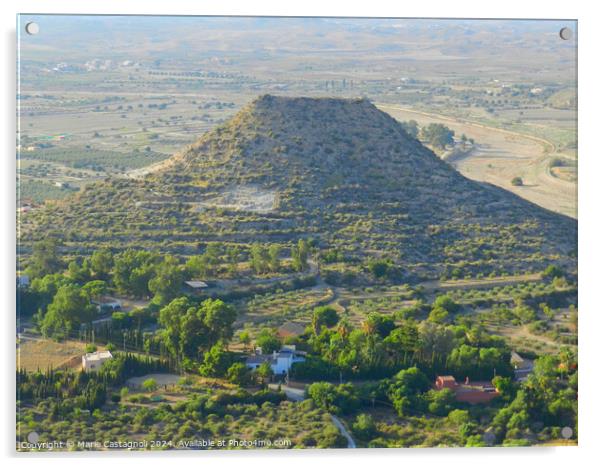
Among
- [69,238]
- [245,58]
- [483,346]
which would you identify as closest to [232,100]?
[245,58]

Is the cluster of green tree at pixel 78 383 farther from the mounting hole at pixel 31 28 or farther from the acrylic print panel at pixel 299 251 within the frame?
the mounting hole at pixel 31 28

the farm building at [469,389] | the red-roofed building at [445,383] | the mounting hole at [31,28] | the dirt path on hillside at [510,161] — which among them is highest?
the mounting hole at [31,28]

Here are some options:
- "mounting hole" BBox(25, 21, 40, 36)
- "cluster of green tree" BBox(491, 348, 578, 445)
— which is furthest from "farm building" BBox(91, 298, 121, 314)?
"cluster of green tree" BBox(491, 348, 578, 445)

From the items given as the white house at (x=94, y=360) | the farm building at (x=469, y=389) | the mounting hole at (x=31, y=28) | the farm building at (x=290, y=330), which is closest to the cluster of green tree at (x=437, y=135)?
the farm building at (x=290, y=330)

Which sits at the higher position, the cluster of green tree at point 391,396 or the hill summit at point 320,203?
the hill summit at point 320,203

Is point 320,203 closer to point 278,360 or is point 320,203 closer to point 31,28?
point 278,360

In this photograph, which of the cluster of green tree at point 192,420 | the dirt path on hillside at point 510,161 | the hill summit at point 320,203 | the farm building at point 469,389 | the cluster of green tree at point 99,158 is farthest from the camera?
the cluster of green tree at point 99,158

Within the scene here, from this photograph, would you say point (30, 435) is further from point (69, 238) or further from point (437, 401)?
point (69, 238)

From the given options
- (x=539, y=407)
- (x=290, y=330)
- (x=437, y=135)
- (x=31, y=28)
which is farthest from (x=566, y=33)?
(x=437, y=135)
